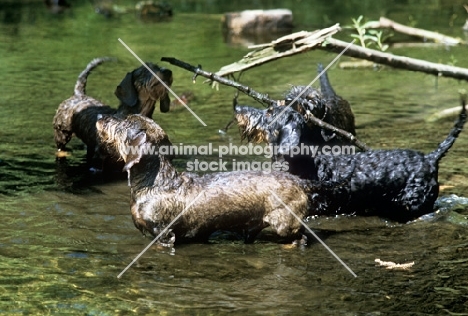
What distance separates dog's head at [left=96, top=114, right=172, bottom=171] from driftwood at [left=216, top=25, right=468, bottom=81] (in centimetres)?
284

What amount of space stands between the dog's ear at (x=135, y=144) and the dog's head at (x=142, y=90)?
2.54 meters

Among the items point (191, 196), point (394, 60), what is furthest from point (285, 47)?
point (191, 196)

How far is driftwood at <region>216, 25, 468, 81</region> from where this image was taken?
9.23 m

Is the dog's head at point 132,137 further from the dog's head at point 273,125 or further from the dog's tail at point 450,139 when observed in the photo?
the dog's tail at point 450,139

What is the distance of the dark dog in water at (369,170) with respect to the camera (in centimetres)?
759

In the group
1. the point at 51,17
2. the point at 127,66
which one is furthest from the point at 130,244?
the point at 51,17

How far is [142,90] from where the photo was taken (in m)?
9.21

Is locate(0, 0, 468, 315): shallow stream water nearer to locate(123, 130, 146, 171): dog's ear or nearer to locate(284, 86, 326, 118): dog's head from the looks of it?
locate(123, 130, 146, 171): dog's ear

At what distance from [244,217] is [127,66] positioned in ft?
30.2

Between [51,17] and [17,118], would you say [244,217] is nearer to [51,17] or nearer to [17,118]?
[17,118]

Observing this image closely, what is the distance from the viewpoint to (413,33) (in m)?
12.4

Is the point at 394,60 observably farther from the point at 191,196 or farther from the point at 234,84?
the point at 191,196

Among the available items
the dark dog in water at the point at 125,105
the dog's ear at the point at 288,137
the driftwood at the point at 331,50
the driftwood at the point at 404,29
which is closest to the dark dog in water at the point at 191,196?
the dog's ear at the point at 288,137

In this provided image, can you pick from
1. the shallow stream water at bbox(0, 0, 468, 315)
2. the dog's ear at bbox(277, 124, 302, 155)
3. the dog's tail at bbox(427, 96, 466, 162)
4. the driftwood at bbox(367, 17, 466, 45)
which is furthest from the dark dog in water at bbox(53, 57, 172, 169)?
the dog's tail at bbox(427, 96, 466, 162)
